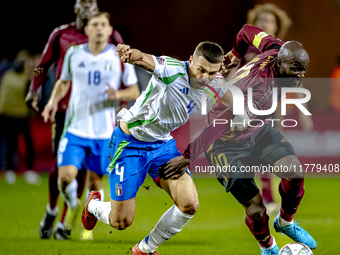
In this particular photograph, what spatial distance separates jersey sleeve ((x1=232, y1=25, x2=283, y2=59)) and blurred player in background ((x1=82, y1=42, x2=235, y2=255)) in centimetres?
85

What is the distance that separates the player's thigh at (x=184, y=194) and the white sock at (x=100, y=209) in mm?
629

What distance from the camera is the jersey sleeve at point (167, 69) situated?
9.72 ft

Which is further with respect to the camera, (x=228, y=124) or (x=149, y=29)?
(x=149, y=29)

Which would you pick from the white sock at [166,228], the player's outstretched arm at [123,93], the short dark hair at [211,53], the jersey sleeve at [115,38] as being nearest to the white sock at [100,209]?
the white sock at [166,228]

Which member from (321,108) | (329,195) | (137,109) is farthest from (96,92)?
(321,108)

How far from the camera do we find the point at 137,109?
3496 millimetres

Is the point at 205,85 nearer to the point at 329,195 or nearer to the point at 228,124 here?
the point at 228,124

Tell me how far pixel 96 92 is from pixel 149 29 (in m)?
4.00

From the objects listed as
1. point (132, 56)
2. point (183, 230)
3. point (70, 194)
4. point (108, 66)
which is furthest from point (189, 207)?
point (108, 66)

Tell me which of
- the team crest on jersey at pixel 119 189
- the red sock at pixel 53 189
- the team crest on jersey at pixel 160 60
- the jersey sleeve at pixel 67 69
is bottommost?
the red sock at pixel 53 189

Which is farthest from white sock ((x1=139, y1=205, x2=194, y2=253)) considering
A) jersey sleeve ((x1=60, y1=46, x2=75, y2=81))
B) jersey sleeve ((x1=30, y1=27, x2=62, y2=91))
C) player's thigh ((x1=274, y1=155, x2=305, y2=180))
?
jersey sleeve ((x1=30, y1=27, x2=62, y2=91))

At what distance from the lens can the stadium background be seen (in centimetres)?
456

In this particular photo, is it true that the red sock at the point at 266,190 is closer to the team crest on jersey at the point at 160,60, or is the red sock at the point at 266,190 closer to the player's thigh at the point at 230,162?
the player's thigh at the point at 230,162

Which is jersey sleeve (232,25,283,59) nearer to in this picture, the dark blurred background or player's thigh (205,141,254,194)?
player's thigh (205,141,254,194)
